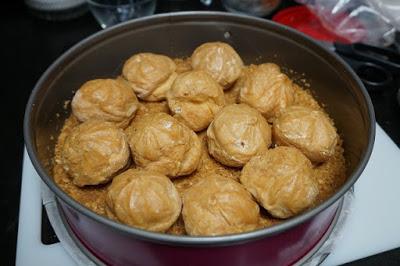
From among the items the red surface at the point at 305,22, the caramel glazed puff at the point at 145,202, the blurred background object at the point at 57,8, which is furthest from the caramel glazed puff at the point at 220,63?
the blurred background object at the point at 57,8

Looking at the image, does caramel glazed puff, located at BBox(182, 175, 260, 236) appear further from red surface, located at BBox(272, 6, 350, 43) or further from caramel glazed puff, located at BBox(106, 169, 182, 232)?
red surface, located at BBox(272, 6, 350, 43)

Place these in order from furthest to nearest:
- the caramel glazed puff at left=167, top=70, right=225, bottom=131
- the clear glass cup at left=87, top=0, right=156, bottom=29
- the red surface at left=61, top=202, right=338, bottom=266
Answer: the clear glass cup at left=87, top=0, right=156, bottom=29, the caramel glazed puff at left=167, top=70, right=225, bottom=131, the red surface at left=61, top=202, right=338, bottom=266

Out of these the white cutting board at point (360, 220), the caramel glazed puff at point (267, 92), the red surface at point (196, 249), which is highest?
the caramel glazed puff at point (267, 92)

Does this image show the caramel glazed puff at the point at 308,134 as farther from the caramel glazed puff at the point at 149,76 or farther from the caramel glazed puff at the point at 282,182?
the caramel glazed puff at the point at 149,76

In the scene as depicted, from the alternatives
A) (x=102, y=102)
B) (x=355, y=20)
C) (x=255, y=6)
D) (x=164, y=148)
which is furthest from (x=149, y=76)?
(x=355, y=20)

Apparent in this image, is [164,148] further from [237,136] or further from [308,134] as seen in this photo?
[308,134]

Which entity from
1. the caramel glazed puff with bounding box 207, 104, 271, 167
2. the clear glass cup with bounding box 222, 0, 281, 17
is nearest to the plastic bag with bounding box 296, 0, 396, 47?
the clear glass cup with bounding box 222, 0, 281, 17
